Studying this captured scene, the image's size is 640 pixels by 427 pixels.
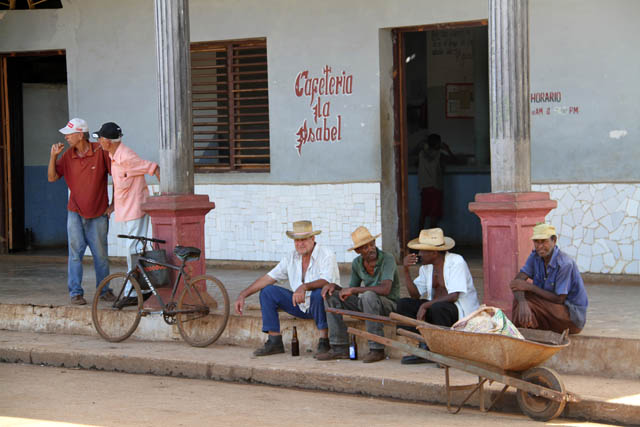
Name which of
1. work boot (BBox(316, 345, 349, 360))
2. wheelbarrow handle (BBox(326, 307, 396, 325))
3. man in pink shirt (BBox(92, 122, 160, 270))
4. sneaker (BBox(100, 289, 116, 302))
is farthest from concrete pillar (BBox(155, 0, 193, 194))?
wheelbarrow handle (BBox(326, 307, 396, 325))

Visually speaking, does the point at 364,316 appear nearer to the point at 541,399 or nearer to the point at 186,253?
the point at 541,399

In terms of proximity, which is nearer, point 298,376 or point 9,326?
point 298,376

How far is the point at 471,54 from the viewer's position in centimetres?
1456

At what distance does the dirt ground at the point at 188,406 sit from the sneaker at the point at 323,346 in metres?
0.58

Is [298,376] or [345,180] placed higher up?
[345,180]

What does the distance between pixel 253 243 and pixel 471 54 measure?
4.94 metres

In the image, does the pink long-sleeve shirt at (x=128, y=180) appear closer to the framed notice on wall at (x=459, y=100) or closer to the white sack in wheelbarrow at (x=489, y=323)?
the white sack in wheelbarrow at (x=489, y=323)

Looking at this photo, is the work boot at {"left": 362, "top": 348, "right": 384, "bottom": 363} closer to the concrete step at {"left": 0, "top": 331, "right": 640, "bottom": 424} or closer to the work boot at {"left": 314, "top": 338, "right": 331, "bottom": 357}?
the concrete step at {"left": 0, "top": 331, "right": 640, "bottom": 424}

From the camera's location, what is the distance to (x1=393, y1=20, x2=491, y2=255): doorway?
13875 mm

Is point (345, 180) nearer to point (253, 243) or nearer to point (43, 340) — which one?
point (253, 243)

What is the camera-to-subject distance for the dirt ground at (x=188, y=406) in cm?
630

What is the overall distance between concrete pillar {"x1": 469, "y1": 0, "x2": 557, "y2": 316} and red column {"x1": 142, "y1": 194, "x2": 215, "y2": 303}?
110 inches

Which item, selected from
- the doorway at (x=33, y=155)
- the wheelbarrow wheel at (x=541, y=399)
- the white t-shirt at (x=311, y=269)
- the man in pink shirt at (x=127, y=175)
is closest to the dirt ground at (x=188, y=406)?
the wheelbarrow wheel at (x=541, y=399)

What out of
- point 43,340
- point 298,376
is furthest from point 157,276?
point 298,376
